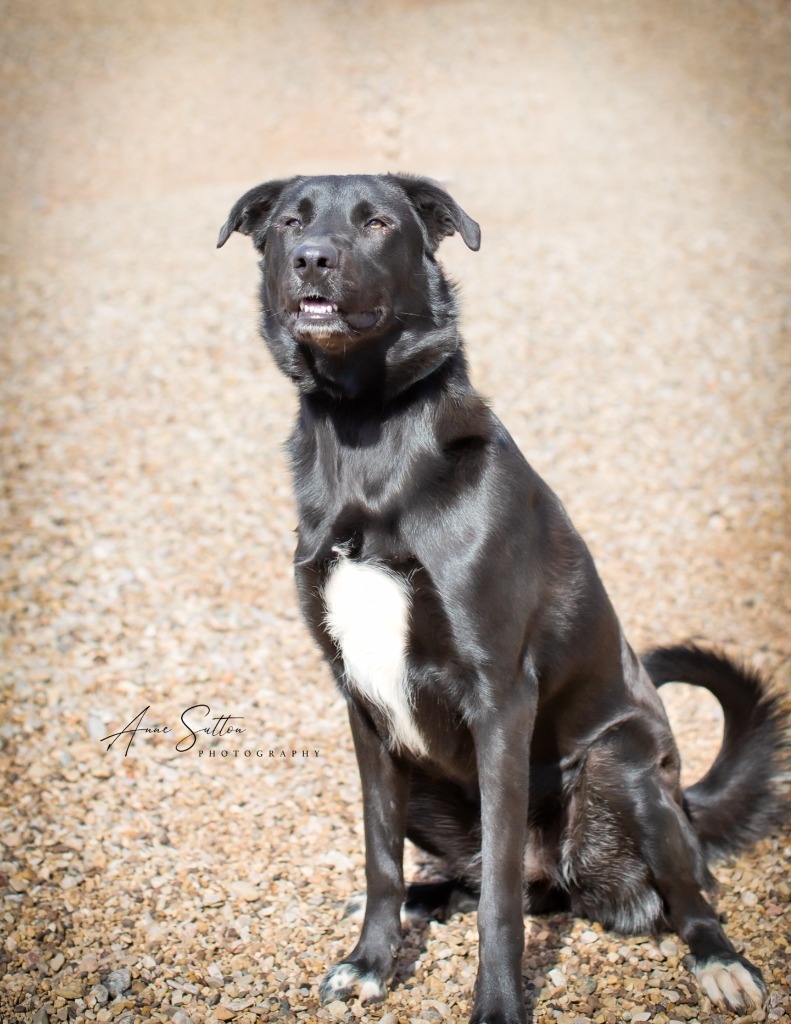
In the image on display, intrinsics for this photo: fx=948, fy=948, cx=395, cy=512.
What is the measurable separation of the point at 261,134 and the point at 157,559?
32.0 ft

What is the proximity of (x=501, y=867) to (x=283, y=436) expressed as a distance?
178 inches

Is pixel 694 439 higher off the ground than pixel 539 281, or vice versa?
pixel 539 281

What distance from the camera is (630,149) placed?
488 inches

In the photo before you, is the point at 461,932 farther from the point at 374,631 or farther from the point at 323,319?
the point at 323,319

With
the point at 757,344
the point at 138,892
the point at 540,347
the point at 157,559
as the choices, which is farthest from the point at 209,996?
the point at 757,344

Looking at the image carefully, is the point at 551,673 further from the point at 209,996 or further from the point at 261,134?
the point at 261,134

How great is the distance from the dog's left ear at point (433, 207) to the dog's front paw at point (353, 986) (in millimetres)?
2182

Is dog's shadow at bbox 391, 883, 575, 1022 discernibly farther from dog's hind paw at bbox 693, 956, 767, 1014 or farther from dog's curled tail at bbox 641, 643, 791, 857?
dog's curled tail at bbox 641, 643, 791, 857

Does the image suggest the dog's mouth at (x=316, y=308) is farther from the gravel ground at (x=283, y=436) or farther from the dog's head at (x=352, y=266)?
the gravel ground at (x=283, y=436)

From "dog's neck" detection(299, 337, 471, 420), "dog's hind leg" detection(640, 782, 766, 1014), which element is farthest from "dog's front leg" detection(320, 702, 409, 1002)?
"dog's neck" detection(299, 337, 471, 420)

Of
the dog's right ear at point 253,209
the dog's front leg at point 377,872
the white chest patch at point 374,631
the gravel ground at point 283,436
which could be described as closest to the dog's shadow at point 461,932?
the gravel ground at point 283,436

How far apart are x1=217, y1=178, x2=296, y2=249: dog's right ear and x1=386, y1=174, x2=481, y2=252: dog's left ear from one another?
1.23ft

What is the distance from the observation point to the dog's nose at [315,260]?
2561 millimetres

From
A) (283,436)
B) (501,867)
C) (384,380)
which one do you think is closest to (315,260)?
(384,380)
